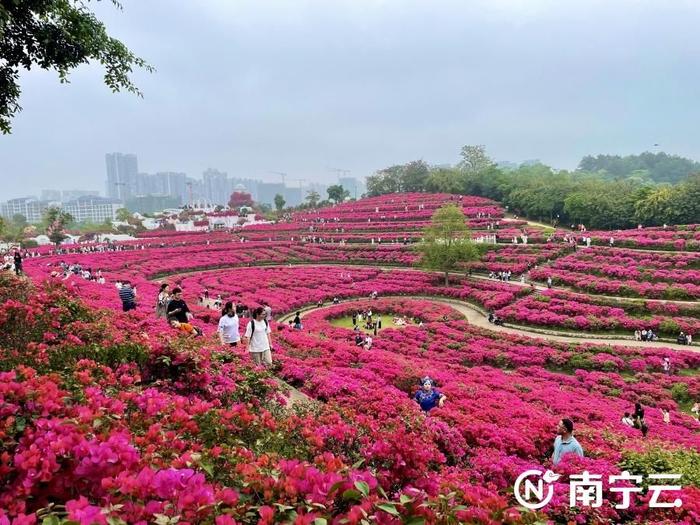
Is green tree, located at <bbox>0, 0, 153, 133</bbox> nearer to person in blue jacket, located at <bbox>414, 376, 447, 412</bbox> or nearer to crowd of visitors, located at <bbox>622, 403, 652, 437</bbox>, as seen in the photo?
person in blue jacket, located at <bbox>414, 376, 447, 412</bbox>

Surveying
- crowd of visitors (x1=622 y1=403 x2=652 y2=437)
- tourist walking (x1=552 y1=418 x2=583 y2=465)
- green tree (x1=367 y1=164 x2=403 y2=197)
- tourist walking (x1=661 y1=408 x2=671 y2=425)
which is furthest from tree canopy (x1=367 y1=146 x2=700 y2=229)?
tourist walking (x1=552 y1=418 x2=583 y2=465)

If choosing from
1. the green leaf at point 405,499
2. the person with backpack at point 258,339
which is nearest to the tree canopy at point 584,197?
the person with backpack at point 258,339

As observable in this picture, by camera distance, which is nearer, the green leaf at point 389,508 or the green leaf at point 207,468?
the green leaf at point 389,508

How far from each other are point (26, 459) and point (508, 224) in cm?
5546

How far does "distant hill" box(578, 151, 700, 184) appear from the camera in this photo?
5448 inches

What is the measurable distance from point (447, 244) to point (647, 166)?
147529mm

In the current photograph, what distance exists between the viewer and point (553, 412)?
1237 centimetres

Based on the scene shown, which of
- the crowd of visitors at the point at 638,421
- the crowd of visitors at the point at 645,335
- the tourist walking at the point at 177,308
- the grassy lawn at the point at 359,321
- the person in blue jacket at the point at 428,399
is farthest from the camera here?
the grassy lawn at the point at 359,321

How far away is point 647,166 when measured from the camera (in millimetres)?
151500

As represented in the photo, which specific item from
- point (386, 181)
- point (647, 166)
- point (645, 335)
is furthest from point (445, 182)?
point (647, 166)

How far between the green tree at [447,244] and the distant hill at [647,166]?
113837mm

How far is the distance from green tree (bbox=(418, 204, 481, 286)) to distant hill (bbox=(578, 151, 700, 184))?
373 feet

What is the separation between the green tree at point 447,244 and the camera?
115 feet

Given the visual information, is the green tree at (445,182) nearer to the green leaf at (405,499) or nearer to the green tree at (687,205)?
the green tree at (687,205)
